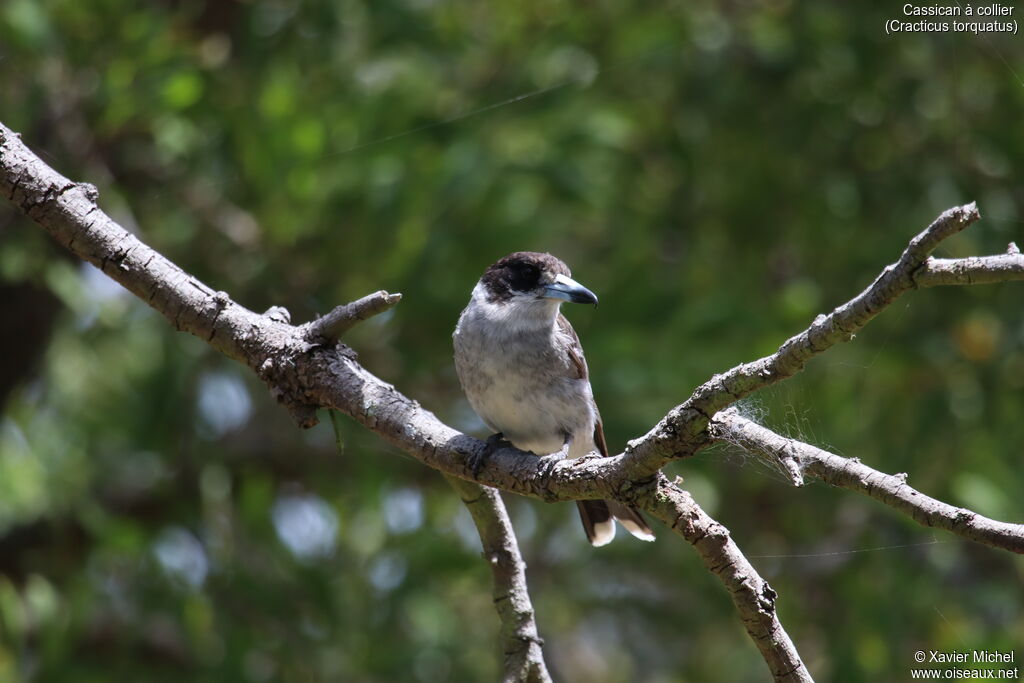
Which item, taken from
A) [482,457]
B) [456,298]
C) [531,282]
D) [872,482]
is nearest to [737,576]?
[872,482]

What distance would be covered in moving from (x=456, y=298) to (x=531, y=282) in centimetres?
82

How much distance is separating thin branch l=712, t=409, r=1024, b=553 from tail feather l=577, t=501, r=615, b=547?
1.90m

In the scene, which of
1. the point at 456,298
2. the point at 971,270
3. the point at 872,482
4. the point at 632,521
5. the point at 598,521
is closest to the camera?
the point at 971,270

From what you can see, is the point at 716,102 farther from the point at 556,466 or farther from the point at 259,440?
the point at 556,466

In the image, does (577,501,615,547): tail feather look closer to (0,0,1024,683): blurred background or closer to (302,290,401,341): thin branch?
(0,0,1024,683): blurred background

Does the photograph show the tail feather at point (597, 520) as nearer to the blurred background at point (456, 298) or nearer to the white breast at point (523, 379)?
the white breast at point (523, 379)

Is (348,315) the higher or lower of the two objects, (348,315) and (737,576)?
the higher

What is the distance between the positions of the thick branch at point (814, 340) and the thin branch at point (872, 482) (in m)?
0.06

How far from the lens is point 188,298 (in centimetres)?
245

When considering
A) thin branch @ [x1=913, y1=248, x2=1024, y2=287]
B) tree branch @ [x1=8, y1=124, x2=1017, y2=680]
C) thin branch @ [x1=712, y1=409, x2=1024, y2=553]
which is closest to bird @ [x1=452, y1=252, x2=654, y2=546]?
tree branch @ [x1=8, y1=124, x2=1017, y2=680]

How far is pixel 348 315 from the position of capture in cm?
233

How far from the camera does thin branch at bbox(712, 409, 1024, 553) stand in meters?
1.55

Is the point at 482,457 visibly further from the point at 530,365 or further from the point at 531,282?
the point at 531,282

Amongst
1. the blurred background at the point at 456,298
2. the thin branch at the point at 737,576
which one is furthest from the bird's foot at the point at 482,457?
the blurred background at the point at 456,298
